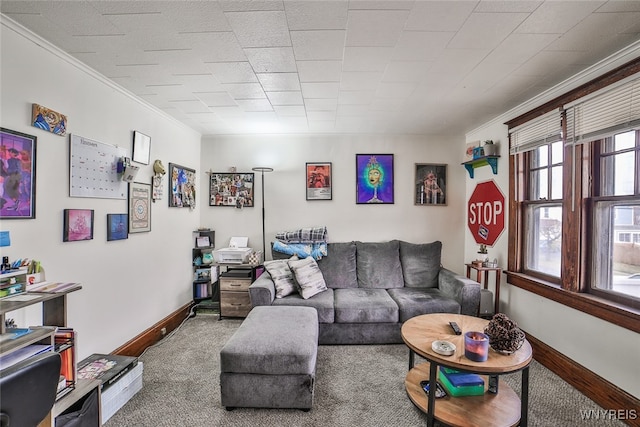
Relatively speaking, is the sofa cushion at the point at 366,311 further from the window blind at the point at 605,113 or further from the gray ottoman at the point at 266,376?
the window blind at the point at 605,113

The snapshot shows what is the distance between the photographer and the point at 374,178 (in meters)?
3.88

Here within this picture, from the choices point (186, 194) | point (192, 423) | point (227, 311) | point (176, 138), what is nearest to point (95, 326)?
point (192, 423)

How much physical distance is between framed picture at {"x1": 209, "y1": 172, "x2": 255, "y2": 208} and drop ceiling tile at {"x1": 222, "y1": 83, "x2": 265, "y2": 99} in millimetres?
1485

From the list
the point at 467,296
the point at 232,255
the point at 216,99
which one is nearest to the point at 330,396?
the point at 467,296

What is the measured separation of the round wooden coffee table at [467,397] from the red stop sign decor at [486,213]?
5.21 ft

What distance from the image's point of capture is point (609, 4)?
1411 millimetres

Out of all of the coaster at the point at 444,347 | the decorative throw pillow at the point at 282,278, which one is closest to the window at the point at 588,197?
the coaster at the point at 444,347

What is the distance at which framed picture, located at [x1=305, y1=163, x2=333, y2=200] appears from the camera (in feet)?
12.8

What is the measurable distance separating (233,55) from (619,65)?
8.90ft

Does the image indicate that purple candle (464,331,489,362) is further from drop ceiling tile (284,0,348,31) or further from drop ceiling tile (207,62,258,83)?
drop ceiling tile (207,62,258,83)

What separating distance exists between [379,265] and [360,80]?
7.23 feet

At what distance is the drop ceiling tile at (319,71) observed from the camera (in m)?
1.99

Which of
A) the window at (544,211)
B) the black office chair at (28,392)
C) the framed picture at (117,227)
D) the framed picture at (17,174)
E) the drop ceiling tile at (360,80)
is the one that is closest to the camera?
the black office chair at (28,392)

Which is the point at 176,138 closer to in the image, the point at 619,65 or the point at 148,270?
the point at 148,270
